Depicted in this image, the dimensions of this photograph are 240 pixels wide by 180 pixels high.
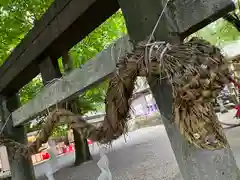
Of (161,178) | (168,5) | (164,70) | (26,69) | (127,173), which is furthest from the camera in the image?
(127,173)

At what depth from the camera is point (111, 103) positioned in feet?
2.88

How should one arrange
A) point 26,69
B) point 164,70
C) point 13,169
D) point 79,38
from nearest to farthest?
point 164,70 < point 79,38 < point 26,69 < point 13,169

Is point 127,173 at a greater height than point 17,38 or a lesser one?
lesser

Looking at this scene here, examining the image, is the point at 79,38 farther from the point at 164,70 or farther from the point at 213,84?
the point at 213,84

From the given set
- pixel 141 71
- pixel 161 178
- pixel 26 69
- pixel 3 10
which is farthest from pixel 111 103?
pixel 3 10

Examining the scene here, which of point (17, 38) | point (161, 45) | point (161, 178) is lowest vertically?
→ point (161, 178)

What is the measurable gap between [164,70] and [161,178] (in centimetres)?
288

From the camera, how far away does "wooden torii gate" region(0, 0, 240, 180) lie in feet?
2.78

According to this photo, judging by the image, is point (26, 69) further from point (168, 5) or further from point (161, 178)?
point (161, 178)

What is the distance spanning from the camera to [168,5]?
0.87 m

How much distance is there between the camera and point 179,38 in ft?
2.78

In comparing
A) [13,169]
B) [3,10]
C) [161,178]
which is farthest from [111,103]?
[3,10]

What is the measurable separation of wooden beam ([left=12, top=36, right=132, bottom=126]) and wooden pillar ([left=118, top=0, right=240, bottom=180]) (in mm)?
105

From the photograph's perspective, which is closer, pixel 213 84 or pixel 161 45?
pixel 213 84
